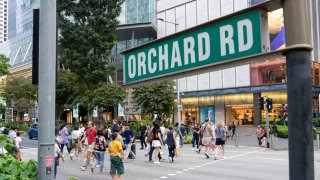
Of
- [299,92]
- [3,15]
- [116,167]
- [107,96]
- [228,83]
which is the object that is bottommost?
[116,167]

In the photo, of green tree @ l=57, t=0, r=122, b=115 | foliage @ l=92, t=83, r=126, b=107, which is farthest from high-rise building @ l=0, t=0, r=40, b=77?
green tree @ l=57, t=0, r=122, b=115

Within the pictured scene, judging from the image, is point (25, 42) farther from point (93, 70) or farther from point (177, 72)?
point (177, 72)

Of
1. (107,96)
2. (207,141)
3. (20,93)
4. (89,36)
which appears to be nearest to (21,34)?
(20,93)

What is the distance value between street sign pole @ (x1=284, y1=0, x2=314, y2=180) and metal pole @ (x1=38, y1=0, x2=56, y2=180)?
8.05ft

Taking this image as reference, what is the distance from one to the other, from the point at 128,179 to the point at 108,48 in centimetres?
2340

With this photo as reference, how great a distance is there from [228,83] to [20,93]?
99.3 ft

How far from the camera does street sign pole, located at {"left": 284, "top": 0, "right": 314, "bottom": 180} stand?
198 cm

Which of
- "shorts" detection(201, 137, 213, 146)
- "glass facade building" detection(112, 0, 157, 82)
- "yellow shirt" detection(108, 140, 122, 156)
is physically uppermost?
"glass facade building" detection(112, 0, 157, 82)

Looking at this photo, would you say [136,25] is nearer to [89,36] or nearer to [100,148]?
[89,36]

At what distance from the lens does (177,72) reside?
2.63 m

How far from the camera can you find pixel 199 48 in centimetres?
251

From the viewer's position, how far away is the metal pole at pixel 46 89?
377 cm

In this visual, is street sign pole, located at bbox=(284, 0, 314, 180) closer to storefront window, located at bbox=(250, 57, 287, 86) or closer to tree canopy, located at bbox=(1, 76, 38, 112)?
storefront window, located at bbox=(250, 57, 287, 86)

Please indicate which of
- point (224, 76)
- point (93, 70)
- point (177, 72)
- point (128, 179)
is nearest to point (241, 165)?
point (128, 179)
